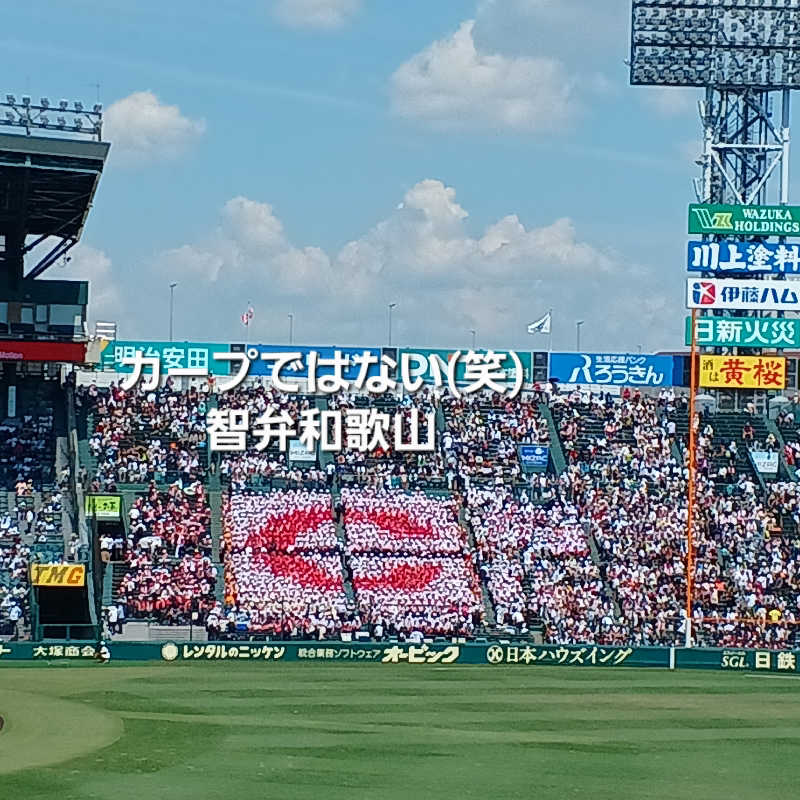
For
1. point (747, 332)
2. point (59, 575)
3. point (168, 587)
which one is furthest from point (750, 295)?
point (59, 575)

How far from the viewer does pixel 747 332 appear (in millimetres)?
58719

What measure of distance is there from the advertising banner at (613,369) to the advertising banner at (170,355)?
13.4 metres

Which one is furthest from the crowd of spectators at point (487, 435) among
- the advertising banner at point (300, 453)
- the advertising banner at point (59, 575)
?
the advertising banner at point (59, 575)

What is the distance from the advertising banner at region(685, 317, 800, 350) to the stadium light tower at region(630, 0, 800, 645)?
4.99 m

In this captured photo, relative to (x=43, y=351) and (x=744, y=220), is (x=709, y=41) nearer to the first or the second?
(x=744, y=220)

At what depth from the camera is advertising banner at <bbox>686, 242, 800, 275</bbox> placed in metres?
57.6

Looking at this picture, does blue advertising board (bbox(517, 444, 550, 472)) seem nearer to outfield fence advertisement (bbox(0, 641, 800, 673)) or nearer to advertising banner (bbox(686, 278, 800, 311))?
advertising banner (bbox(686, 278, 800, 311))

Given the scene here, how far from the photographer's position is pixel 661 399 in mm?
62906

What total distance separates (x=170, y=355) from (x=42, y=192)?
9.88 m

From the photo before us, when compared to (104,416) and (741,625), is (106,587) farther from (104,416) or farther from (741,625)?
(741,625)

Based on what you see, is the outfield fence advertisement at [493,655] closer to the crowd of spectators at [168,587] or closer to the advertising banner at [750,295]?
the crowd of spectators at [168,587]

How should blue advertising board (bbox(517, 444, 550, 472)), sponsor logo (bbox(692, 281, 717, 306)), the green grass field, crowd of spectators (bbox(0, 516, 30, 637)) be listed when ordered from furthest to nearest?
blue advertising board (bbox(517, 444, 550, 472)) → sponsor logo (bbox(692, 281, 717, 306)) → crowd of spectators (bbox(0, 516, 30, 637)) → the green grass field

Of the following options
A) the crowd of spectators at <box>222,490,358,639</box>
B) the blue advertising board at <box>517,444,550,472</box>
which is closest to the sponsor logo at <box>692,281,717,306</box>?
the blue advertising board at <box>517,444,550,472</box>

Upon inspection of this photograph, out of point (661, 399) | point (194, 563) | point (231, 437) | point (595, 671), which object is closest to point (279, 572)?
point (194, 563)
